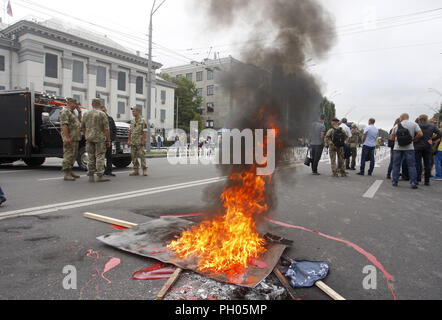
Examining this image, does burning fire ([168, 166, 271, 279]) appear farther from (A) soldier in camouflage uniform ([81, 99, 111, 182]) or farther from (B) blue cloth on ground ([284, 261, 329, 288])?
(A) soldier in camouflage uniform ([81, 99, 111, 182])

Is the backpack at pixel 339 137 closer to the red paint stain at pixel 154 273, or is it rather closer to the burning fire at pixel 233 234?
the burning fire at pixel 233 234

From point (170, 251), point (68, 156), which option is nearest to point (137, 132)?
point (68, 156)

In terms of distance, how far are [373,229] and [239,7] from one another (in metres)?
3.17

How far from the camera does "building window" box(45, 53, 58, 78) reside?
100 feet

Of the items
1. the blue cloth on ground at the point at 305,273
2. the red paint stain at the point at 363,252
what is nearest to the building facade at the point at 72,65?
the red paint stain at the point at 363,252

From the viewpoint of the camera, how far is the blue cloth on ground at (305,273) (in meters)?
2.22

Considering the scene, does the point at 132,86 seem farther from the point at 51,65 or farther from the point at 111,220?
the point at 111,220

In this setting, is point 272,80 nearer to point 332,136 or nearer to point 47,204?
point 47,204

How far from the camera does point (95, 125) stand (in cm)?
709

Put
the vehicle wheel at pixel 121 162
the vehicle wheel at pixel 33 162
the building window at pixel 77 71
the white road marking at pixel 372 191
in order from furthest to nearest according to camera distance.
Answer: the building window at pixel 77 71 → the vehicle wheel at pixel 33 162 → the vehicle wheel at pixel 121 162 → the white road marking at pixel 372 191

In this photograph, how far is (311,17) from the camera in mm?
2920

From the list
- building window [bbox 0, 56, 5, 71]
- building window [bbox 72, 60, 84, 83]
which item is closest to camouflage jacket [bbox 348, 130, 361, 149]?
building window [bbox 72, 60, 84, 83]

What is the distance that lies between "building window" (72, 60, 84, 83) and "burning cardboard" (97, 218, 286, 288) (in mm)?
35581
